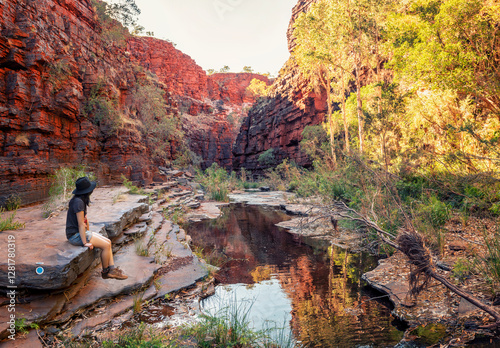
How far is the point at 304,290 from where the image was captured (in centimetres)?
460

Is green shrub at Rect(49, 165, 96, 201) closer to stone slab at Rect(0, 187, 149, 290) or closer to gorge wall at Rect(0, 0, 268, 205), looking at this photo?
gorge wall at Rect(0, 0, 268, 205)

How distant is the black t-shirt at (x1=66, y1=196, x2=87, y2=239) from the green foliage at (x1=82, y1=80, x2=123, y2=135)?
390 inches

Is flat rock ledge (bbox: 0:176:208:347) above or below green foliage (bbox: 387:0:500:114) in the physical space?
below

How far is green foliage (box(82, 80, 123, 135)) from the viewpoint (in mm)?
11772

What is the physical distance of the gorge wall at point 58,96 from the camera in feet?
23.4

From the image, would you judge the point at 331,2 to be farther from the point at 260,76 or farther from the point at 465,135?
the point at 260,76

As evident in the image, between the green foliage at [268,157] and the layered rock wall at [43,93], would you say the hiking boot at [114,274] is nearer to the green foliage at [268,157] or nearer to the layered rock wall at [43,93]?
the layered rock wall at [43,93]

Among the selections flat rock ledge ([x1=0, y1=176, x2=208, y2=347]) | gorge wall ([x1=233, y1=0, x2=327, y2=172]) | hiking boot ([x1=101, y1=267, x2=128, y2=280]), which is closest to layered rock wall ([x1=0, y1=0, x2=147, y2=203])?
flat rock ledge ([x1=0, y1=176, x2=208, y2=347])

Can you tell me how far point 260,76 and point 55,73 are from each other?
221 feet

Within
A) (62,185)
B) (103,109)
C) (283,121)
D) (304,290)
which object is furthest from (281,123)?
(304,290)

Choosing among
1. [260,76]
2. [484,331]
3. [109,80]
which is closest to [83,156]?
[109,80]

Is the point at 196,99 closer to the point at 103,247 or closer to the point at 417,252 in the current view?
the point at 103,247

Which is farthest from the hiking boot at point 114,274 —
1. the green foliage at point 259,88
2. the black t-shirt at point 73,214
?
the green foliage at point 259,88

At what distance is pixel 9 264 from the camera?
2.73 metres
